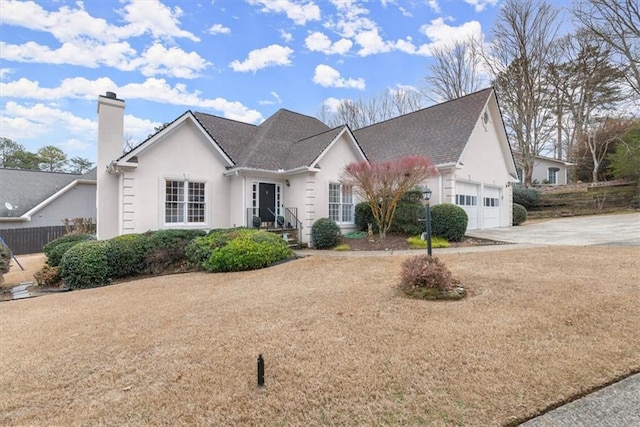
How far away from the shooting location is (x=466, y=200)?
51.4ft

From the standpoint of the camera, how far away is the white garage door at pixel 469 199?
15.2 m

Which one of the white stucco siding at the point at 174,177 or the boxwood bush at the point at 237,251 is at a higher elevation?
the white stucco siding at the point at 174,177

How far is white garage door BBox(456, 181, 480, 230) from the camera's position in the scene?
15.2 meters

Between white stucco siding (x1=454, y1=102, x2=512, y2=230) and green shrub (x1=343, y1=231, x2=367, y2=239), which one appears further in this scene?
white stucco siding (x1=454, y1=102, x2=512, y2=230)

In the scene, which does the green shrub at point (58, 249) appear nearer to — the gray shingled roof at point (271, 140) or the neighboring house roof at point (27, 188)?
the gray shingled roof at point (271, 140)

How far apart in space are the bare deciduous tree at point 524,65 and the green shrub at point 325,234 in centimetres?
2274

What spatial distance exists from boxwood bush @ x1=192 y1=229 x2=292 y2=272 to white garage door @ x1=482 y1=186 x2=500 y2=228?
1207 cm

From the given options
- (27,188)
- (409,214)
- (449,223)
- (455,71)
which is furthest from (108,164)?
(455,71)

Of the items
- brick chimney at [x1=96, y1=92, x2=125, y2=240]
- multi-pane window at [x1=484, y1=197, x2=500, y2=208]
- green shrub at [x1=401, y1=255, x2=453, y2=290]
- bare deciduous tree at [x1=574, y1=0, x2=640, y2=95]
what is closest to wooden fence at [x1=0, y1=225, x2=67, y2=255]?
brick chimney at [x1=96, y1=92, x2=125, y2=240]

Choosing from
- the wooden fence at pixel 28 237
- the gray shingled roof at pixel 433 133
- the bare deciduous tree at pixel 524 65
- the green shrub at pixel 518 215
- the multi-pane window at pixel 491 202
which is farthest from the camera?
the bare deciduous tree at pixel 524 65

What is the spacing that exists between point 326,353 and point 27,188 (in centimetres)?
2746

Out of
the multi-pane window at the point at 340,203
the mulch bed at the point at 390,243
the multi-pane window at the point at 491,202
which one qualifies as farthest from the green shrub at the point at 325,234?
the multi-pane window at the point at 491,202

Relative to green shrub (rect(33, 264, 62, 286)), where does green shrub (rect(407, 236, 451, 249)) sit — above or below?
above

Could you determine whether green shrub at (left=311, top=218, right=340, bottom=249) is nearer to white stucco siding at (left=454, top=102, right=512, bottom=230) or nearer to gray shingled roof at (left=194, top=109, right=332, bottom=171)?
gray shingled roof at (left=194, top=109, right=332, bottom=171)
